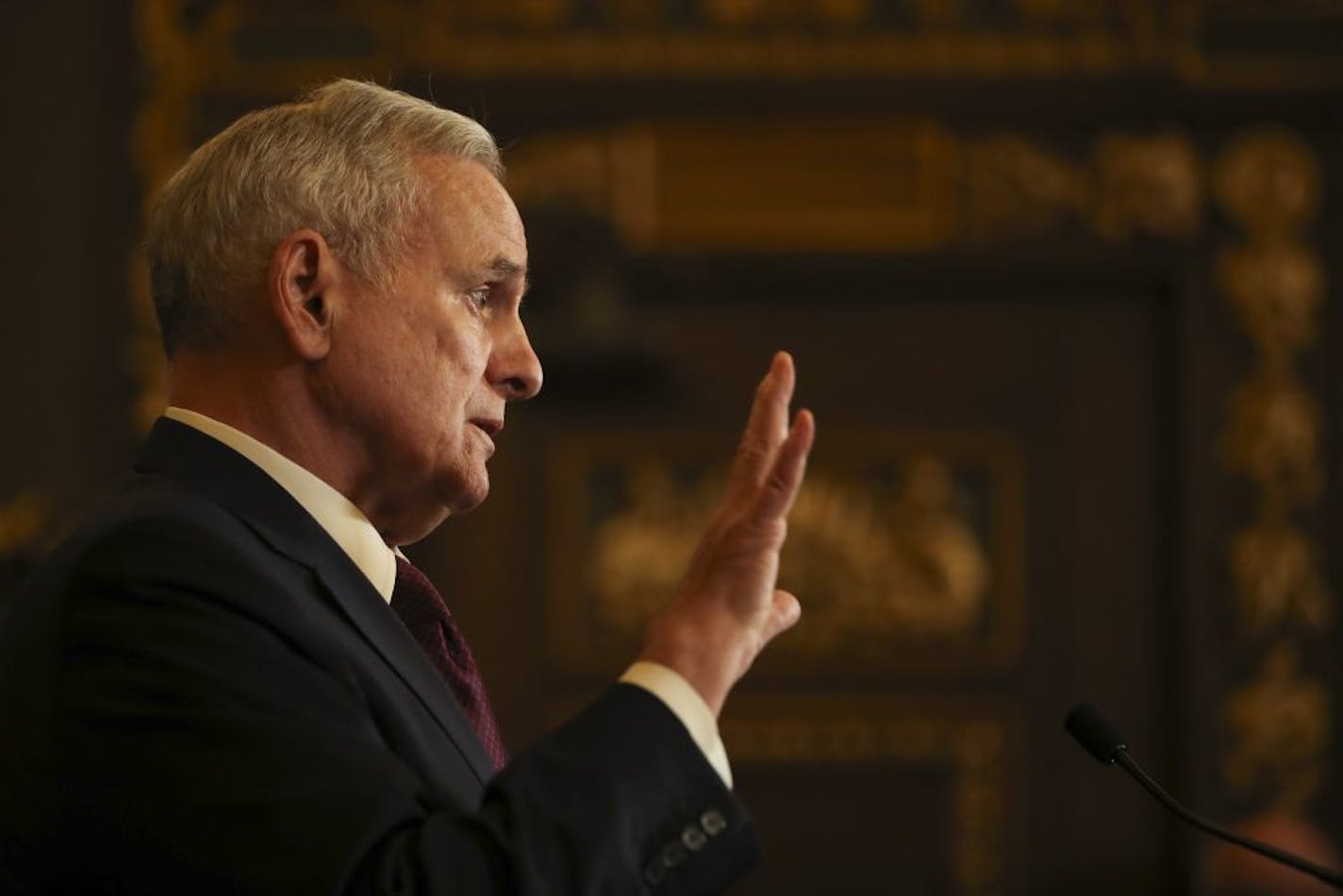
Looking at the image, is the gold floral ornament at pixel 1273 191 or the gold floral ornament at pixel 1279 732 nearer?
the gold floral ornament at pixel 1279 732

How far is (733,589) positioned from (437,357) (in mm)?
339

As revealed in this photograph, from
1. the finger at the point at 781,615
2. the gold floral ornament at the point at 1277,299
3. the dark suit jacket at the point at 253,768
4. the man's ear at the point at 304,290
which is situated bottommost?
the gold floral ornament at the point at 1277,299

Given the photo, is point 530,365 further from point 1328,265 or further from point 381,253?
point 1328,265

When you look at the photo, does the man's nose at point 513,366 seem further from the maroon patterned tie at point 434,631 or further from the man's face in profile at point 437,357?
the maroon patterned tie at point 434,631

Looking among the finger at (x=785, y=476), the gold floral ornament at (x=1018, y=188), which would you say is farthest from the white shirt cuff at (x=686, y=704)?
the gold floral ornament at (x=1018, y=188)

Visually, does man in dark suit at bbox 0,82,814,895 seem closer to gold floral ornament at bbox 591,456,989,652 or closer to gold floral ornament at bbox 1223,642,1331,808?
gold floral ornament at bbox 591,456,989,652

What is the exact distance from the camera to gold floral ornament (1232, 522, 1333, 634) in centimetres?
532

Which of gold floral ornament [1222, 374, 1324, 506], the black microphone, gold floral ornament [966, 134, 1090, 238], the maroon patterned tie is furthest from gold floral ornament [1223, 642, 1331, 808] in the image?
the maroon patterned tie

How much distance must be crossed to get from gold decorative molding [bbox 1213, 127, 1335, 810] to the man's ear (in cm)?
408

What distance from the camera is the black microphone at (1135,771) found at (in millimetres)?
1571

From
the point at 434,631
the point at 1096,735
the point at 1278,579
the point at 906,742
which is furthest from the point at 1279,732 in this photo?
the point at 434,631

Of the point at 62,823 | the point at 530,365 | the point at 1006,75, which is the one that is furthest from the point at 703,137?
the point at 62,823

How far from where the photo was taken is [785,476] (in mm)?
1455

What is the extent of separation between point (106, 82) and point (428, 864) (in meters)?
4.51
